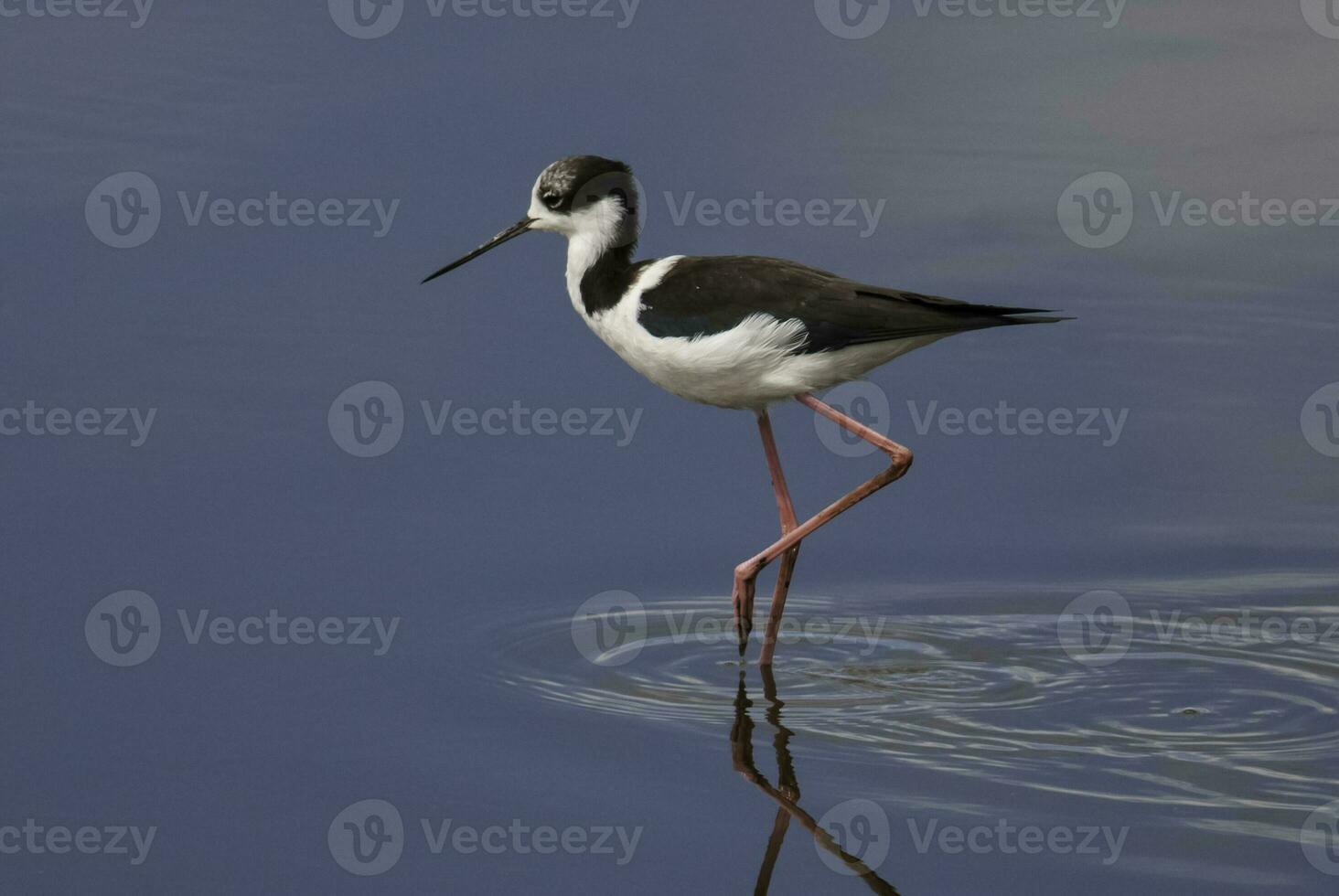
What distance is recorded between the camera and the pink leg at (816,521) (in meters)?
8.49

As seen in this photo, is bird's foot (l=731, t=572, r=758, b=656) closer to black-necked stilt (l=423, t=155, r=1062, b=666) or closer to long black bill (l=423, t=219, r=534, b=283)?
black-necked stilt (l=423, t=155, r=1062, b=666)

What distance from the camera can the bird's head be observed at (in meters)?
8.42

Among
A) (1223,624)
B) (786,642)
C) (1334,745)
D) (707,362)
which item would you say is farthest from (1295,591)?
(707,362)

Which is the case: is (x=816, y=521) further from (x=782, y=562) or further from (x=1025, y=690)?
(x=1025, y=690)

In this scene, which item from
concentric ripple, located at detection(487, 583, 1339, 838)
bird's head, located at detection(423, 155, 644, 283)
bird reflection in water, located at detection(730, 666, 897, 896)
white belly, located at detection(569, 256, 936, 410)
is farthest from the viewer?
bird's head, located at detection(423, 155, 644, 283)

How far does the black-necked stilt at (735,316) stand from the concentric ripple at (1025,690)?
1.16 ft

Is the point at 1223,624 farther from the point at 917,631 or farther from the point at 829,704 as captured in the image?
the point at 829,704

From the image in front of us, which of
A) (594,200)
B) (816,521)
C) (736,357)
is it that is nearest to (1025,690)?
(816,521)

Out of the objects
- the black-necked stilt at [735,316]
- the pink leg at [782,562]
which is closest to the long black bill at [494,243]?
the black-necked stilt at [735,316]

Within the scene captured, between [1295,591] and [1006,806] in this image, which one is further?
[1295,591]

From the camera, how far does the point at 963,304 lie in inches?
311

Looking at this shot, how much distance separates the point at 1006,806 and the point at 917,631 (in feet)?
5.61

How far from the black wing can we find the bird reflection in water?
1.31 metres

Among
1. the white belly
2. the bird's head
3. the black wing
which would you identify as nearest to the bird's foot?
the white belly
